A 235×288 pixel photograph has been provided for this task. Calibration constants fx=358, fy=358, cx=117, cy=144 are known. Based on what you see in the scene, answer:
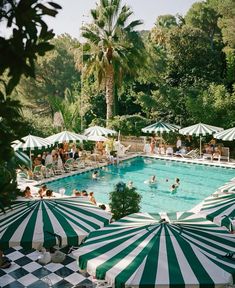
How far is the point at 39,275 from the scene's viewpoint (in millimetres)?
9406

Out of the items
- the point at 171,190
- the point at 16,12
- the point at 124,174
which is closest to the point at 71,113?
the point at 124,174

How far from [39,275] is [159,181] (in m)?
11.9

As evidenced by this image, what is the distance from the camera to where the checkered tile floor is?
896 cm

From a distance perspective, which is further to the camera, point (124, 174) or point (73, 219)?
point (124, 174)

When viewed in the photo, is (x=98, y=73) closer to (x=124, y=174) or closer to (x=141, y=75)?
(x=141, y=75)

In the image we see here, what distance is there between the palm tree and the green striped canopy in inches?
739

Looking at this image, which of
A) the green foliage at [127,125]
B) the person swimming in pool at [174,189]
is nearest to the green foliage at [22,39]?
the person swimming in pool at [174,189]

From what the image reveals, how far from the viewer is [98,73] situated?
28172 millimetres

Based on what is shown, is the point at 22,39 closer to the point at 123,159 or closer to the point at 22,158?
the point at 22,158

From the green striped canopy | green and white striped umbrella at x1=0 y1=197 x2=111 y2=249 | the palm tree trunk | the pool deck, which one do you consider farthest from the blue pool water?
green and white striped umbrella at x1=0 y1=197 x2=111 y2=249

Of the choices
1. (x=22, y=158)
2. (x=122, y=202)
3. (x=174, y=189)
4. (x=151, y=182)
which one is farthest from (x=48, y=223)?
(x=151, y=182)

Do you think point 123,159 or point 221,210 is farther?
point 123,159

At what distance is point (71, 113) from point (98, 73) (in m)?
3.84

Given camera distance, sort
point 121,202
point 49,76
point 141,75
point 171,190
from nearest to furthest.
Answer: point 121,202, point 171,190, point 141,75, point 49,76
